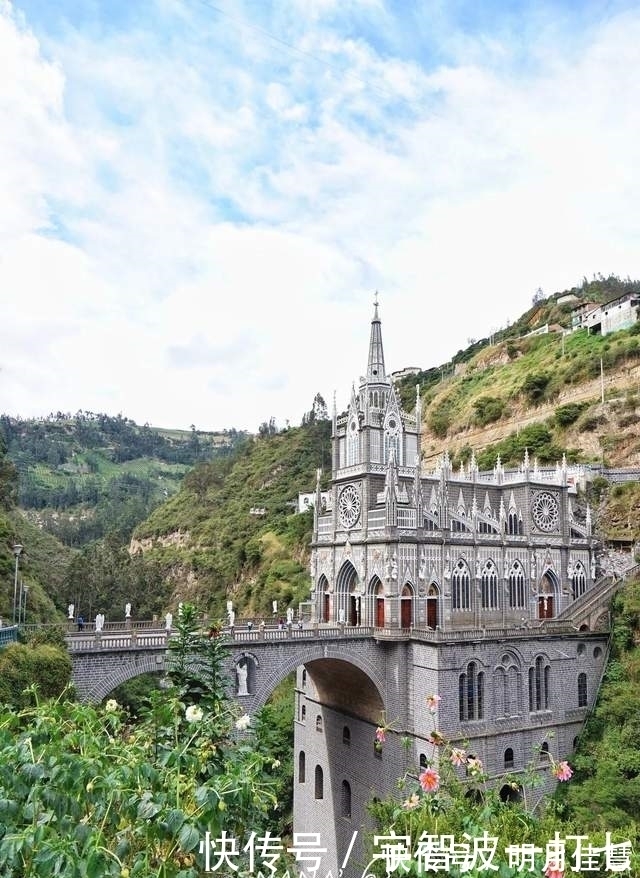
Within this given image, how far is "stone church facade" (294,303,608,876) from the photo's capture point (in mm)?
32719

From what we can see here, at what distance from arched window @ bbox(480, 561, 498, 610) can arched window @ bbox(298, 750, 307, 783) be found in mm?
14383

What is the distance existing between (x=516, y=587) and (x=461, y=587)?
14.5ft

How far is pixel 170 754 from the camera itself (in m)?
8.01

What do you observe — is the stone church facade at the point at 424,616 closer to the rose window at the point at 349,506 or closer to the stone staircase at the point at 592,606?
the rose window at the point at 349,506

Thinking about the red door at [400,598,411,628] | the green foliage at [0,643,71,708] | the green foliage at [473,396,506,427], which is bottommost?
the green foliage at [0,643,71,708]

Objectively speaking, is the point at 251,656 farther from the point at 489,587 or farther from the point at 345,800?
the point at 489,587

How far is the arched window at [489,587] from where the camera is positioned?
122ft

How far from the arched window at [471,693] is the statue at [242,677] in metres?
10.3

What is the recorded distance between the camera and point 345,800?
3588cm

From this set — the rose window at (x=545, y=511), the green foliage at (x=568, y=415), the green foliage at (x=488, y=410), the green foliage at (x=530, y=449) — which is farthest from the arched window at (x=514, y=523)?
the green foliage at (x=488, y=410)

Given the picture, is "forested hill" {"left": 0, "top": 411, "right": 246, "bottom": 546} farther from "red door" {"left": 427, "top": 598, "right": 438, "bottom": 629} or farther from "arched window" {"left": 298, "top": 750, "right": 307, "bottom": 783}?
"red door" {"left": 427, "top": 598, "right": 438, "bottom": 629}

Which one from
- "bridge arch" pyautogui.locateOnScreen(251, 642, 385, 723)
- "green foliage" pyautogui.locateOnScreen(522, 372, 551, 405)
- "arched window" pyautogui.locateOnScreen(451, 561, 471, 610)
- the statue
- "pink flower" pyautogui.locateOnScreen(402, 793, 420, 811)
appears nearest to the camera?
"pink flower" pyautogui.locateOnScreen(402, 793, 420, 811)

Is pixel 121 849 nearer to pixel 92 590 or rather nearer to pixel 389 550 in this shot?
pixel 389 550

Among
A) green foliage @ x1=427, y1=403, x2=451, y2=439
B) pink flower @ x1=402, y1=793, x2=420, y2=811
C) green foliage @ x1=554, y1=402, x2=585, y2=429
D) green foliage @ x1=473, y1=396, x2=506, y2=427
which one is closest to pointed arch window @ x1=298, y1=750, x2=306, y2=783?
pink flower @ x1=402, y1=793, x2=420, y2=811
